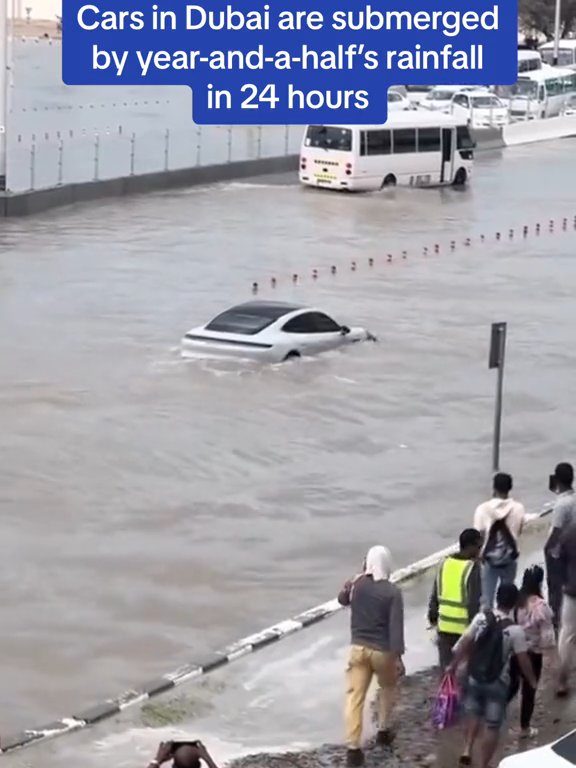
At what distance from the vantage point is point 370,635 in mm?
10641

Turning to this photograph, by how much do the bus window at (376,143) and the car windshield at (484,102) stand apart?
766 inches

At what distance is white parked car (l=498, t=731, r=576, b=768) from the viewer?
786 cm

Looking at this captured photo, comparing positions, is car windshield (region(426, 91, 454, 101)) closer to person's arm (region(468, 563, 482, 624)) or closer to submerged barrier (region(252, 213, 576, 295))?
submerged barrier (region(252, 213, 576, 295))

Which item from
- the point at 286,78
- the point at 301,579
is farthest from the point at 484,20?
the point at 301,579

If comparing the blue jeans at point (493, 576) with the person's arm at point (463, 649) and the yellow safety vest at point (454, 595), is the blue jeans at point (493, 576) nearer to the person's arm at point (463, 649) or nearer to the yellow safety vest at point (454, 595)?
the yellow safety vest at point (454, 595)

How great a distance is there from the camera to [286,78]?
14.3 m

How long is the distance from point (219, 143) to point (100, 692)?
50488 mm

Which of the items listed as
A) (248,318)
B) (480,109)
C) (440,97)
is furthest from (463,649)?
(440,97)

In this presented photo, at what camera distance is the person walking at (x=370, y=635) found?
416 inches

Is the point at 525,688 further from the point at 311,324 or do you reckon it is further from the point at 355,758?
the point at 311,324

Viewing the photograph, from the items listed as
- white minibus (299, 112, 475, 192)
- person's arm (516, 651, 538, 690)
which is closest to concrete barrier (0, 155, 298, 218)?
white minibus (299, 112, 475, 192)

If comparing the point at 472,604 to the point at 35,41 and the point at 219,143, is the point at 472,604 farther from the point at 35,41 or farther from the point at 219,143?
the point at 35,41

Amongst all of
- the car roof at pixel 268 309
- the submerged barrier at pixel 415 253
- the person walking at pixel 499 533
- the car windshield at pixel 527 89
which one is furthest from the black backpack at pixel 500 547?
the car windshield at pixel 527 89

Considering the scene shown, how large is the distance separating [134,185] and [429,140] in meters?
8.62
